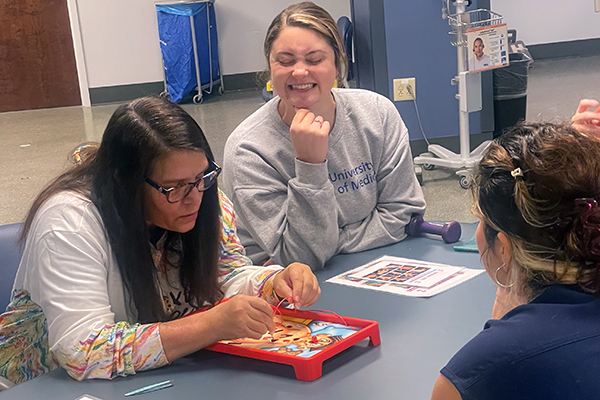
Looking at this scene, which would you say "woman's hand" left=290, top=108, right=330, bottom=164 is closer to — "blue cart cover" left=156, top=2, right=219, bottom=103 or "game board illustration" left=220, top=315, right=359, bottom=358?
"game board illustration" left=220, top=315, right=359, bottom=358

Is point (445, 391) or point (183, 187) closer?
point (445, 391)

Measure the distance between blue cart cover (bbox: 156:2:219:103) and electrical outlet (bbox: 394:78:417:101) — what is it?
3189mm

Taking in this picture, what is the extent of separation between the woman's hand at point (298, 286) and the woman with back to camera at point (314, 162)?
29 cm

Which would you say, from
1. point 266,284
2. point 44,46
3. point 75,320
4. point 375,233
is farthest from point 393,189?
point 44,46

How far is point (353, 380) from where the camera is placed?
1.27 metres

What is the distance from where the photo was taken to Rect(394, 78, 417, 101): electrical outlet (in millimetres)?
4652

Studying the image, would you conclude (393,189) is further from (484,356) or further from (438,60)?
(438,60)

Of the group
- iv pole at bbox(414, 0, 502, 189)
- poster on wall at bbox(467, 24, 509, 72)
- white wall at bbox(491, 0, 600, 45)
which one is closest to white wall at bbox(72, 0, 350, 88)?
white wall at bbox(491, 0, 600, 45)

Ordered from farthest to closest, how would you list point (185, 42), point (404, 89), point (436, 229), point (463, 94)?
point (185, 42), point (404, 89), point (463, 94), point (436, 229)

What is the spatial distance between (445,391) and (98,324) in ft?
2.26

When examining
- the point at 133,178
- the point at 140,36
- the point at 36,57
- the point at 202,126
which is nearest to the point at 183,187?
the point at 133,178

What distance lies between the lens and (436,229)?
1993mm

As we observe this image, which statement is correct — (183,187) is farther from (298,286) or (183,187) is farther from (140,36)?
(140,36)

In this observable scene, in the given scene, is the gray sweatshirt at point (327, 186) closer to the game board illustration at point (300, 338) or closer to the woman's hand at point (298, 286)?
the woman's hand at point (298, 286)
